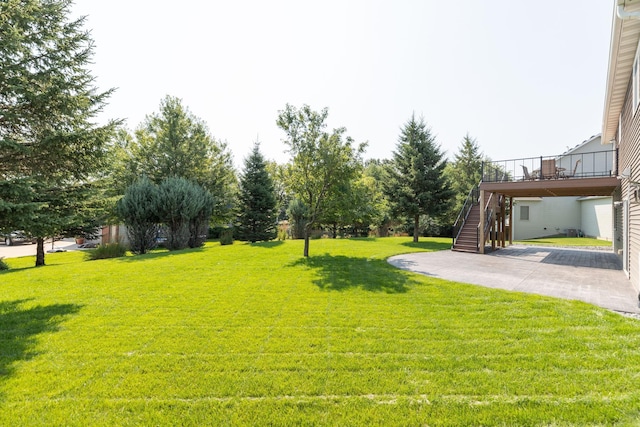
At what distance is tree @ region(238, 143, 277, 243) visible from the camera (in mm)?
20750

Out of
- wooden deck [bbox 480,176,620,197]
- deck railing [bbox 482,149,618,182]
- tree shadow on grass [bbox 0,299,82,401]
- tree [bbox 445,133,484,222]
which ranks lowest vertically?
tree shadow on grass [bbox 0,299,82,401]

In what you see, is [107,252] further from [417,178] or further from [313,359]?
[417,178]

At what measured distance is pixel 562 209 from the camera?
2397 centimetres

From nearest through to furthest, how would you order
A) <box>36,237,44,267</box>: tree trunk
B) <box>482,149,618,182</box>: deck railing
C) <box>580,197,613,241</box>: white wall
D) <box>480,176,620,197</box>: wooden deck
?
1. <box>480,176,620,197</box>: wooden deck
2. <box>482,149,618,182</box>: deck railing
3. <box>36,237,44,267</box>: tree trunk
4. <box>580,197,613,241</box>: white wall

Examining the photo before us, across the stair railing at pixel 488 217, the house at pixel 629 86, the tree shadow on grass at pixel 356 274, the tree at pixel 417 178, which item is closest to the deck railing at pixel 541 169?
the stair railing at pixel 488 217

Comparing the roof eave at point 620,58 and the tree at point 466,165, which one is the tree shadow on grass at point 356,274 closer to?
the roof eave at point 620,58

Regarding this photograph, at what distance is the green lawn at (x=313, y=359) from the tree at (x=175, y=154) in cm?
1737

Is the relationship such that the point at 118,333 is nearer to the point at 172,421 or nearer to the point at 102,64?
the point at 172,421

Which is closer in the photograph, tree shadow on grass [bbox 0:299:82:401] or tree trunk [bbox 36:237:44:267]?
tree shadow on grass [bbox 0:299:82:401]

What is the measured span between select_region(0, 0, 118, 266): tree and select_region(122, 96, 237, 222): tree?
44.3 feet

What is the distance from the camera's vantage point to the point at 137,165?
73.4 ft

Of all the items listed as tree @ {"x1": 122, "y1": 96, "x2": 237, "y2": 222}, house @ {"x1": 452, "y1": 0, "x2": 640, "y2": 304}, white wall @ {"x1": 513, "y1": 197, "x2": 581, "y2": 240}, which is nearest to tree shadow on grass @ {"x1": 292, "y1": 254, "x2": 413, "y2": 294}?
house @ {"x1": 452, "y1": 0, "x2": 640, "y2": 304}

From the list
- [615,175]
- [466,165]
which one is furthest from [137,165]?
[466,165]

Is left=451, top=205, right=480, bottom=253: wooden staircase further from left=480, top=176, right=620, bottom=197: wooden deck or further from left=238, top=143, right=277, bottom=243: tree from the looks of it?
left=238, top=143, right=277, bottom=243: tree
